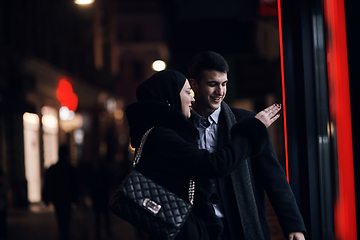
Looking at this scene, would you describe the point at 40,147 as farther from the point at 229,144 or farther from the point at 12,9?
the point at 229,144

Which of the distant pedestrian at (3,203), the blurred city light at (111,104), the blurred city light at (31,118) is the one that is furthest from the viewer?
the blurred city light at (111,104)

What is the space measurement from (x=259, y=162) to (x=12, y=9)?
18469mm

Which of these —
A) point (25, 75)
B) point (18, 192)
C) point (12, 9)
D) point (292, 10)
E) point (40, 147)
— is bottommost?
point (18, 192)

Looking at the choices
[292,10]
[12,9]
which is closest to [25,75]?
[12,9]

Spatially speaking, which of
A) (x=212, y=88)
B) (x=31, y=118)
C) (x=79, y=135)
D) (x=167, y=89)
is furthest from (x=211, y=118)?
(x=79, y=135)

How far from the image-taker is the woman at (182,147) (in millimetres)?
2469

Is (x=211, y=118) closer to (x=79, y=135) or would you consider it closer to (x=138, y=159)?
(x=138, y=159)

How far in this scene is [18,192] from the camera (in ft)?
57.1

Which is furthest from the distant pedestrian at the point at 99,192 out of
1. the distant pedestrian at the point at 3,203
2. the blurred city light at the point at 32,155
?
the blurred city light at the point at 32,155

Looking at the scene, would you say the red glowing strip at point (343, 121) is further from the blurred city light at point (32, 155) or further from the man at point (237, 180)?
the blurred city light at point (32, 155)

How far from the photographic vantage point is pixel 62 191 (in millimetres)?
8625

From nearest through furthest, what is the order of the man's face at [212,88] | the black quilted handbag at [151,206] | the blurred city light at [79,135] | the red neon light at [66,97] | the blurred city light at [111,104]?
the black quilted handbag at [151,206] < the man's face at [212,88] < the red neon light at [66,97] < the blurred city light at [79,135] < the blurred city light at [111,104]

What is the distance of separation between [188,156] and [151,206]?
1.09ft

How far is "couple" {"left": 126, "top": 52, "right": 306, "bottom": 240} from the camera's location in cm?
250
